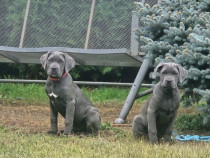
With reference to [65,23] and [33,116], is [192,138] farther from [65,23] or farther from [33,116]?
[65,23]

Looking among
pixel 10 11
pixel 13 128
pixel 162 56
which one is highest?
pixel 10 11

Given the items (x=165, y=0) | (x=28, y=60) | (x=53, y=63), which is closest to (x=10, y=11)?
(x=28, y=60)

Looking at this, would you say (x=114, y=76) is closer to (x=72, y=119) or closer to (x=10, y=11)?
(x=10, y=11)

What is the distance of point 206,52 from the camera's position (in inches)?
330

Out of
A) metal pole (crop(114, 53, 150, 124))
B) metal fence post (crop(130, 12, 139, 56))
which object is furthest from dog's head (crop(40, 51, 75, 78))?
metal fence post (crop(130, 12, 139, 56))

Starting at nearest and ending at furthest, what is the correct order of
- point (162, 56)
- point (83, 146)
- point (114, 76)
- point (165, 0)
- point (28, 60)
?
point (83, 146)
point (162, 56)
point (165, 0)
point (28, 60)
point (114, 76)

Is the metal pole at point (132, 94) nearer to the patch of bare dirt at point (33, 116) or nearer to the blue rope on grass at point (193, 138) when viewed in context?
the patch of bare dirt at point (33, 116)

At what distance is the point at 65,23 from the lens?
1180 cm

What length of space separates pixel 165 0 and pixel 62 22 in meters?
2.75

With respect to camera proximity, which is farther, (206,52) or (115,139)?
(206,52)

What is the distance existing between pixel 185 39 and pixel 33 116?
3.39 metres

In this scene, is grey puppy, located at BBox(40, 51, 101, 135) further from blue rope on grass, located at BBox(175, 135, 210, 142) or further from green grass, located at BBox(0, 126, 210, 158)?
blue rope on grass, located at BBox(175, 135, 210, 142)

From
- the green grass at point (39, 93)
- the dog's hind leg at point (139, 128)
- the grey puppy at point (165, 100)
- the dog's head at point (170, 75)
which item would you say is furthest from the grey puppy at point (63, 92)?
the green grass at point (39, 93)

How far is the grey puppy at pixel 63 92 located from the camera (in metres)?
7.87
